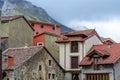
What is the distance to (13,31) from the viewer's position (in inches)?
2923

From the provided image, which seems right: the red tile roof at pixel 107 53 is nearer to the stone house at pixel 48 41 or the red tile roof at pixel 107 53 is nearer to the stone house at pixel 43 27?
the stone house at pixel 48 41

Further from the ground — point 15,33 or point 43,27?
point 43,27

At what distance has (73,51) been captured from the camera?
72.2m

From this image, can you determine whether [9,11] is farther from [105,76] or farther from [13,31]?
[105,76]

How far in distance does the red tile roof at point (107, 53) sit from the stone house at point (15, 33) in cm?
1160

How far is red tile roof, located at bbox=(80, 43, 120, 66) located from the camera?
2613 inches

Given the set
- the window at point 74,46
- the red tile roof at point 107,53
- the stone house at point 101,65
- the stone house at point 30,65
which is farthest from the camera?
the window at point 74,46

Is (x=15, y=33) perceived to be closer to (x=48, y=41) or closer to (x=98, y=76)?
(x=48, y=41)

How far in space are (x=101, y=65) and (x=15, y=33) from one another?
16.3 metres

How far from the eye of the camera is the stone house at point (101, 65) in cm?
6619

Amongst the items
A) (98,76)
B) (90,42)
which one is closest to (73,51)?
(90,42)

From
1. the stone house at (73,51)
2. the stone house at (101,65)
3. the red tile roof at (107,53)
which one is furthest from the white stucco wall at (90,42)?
the stone house at (101,65)

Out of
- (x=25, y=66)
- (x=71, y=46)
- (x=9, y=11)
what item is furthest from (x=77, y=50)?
(x=9, y=11)

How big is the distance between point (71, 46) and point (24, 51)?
8.47 meters
